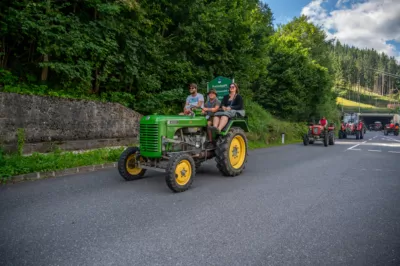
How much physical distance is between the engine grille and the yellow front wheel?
59 cm

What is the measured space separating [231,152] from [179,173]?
2057mm

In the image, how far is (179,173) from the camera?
16.8 ft

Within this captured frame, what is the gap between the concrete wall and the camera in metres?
7.05

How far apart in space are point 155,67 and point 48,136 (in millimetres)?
5416

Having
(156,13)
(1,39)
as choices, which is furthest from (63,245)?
(156,13)

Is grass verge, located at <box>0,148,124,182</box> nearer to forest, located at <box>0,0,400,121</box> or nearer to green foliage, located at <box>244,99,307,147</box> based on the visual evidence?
forest, located at <box>0,0,400,121</box>

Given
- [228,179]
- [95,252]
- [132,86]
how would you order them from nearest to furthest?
[95,252] → [228,179] → [132,86]

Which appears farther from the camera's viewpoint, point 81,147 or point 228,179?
point 81,147

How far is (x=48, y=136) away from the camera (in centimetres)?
785

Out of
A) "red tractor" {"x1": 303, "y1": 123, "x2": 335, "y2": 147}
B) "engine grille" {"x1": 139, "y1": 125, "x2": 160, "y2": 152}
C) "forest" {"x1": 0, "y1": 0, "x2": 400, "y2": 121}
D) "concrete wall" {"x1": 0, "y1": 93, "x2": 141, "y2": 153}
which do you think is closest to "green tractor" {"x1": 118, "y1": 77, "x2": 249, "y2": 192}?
"engine grille" {"x1": 139, "y1": 125, "x2": 160, "y2": 152}

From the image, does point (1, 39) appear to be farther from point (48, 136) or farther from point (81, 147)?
point (81, 147)

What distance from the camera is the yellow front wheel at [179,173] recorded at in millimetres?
4852

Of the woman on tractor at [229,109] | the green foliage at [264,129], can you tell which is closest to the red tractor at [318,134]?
the green foliage at [264,129]

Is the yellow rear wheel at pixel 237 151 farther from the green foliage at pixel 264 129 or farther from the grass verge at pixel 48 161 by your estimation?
the green foliage at pixel 264 129
